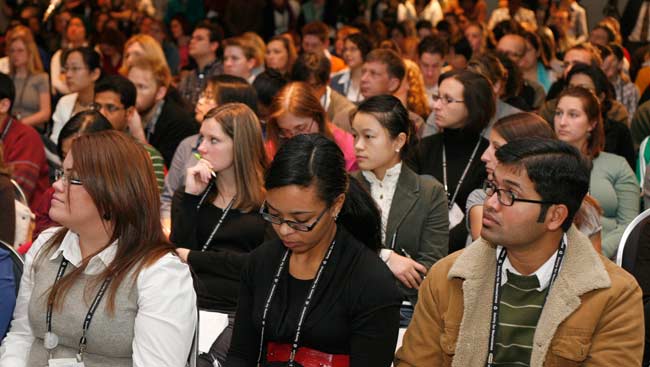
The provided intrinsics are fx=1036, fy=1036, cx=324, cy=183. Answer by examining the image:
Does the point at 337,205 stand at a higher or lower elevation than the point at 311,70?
lower

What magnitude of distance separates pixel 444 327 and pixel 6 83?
12.2 ft

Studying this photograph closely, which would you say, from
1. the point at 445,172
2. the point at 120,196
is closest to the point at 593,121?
the point at 445,172

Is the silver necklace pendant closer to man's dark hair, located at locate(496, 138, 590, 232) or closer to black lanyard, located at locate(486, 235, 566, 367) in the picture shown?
black lanyard, located at locate(486, 235, 566, 367)

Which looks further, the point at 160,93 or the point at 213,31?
the point at 213,31

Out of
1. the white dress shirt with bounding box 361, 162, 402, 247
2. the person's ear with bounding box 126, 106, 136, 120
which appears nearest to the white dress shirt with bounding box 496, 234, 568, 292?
the white dress shirt with bounding box 361, 162, 402, 247

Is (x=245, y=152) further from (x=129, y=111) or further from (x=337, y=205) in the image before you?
(x=129, y=111)

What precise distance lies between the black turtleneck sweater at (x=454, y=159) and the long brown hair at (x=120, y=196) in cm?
241

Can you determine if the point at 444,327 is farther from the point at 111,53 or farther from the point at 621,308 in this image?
the point at 111,53

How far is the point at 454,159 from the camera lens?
5.23 metres

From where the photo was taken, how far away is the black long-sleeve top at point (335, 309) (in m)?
2.99

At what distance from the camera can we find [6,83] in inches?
231

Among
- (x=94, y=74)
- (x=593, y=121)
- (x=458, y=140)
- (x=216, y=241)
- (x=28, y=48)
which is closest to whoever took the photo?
(x=216, y=241)

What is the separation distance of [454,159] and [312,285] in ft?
7.58

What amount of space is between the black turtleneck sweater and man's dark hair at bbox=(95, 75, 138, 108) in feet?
5.71
